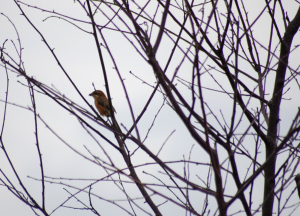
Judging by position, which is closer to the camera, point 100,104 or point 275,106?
point 275,106

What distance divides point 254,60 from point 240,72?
0.13 m

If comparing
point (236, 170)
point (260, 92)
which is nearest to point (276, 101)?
point (260, 92)

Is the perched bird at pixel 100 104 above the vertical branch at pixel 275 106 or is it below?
above

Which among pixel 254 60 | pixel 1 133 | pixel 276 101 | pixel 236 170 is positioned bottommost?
pixel 236 170

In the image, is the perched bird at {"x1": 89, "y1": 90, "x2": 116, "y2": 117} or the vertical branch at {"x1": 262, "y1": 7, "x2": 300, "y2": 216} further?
the perched bird at {"x1": 89, "y1": 90, "x2": 116, "y2": 117}

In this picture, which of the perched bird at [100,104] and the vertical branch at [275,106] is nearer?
the vertical branch at [275,106]

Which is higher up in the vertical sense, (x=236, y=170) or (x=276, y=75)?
(x=276, y=75)

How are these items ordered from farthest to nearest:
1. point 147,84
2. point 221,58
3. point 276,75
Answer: point 147,84 < point 276,75 < point 221,58

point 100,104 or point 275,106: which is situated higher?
point 100,104

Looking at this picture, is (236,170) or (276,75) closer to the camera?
(236,170)

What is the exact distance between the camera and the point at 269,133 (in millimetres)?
2312

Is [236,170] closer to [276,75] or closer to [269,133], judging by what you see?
[269,133]

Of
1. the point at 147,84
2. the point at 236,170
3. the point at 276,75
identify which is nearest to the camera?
the point at 236,170

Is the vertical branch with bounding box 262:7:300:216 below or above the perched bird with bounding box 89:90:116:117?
below
